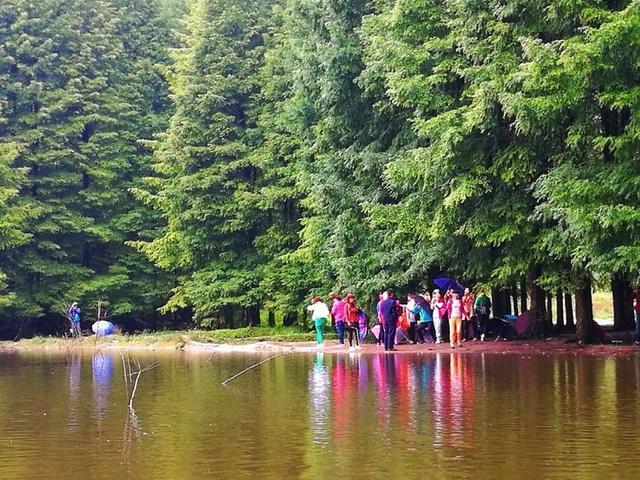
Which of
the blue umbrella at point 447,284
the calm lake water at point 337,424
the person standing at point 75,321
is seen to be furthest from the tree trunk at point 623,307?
the person standing at point 75,321

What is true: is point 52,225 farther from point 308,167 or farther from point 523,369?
point 523,369

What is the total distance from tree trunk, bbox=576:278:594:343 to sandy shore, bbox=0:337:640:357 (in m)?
0.41

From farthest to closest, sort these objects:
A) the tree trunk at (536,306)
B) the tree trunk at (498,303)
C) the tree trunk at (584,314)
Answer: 1. the tree trunk at (498,303)
2. the tree trunk at (536,306)
3. the tree trunk at (584,314)

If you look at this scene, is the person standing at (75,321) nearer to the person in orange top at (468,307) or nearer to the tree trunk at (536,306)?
the person in orange top at (468,307)

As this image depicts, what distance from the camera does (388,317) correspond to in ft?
85.6

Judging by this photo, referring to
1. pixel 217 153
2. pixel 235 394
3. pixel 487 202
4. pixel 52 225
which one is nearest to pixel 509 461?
pixel 235 394

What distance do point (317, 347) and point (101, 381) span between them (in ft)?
37.7

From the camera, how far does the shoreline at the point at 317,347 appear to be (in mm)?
24422

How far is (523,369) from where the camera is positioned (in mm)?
19188

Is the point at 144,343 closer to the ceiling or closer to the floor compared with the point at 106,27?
closer to the floor

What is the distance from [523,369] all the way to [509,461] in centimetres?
1033

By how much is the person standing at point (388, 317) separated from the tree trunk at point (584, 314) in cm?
483

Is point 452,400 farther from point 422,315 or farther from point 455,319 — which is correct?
point 422,315

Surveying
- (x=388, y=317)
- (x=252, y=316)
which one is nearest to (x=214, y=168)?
(x=252, y=316)
